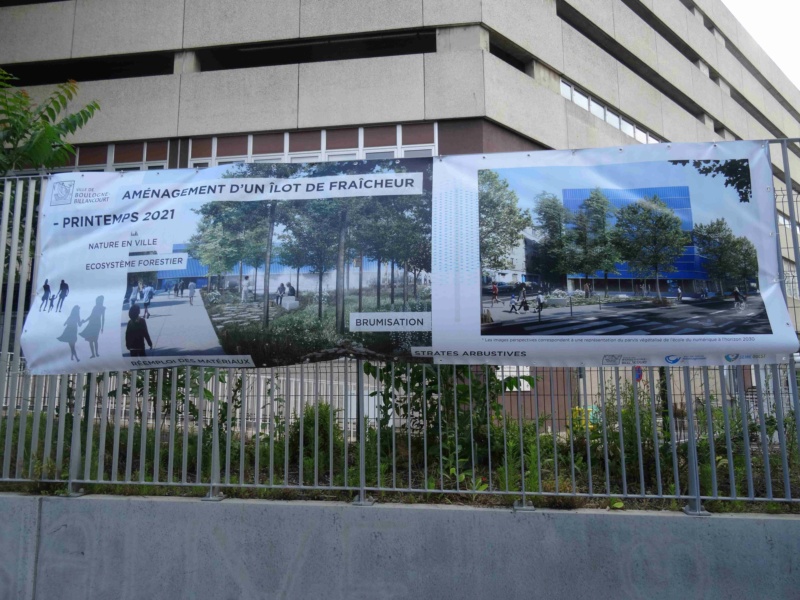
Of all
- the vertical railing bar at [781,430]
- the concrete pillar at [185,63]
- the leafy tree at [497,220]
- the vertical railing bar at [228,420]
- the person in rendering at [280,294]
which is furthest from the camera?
the concrete pillar at [185,63]

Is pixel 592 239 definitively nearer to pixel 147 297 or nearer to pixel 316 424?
pixel 316 424

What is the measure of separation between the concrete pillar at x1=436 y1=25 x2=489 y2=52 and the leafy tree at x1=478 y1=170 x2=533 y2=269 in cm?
973

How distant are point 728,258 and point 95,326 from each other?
4808 mm

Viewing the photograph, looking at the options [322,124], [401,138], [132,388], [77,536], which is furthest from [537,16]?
[77,536]

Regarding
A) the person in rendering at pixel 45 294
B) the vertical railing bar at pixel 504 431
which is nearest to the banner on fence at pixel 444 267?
the person in rendering at pixel 45 294

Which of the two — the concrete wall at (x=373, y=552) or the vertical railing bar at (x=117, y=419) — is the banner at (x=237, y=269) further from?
the concrete wall at (x=373, y=552)

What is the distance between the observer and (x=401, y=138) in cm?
1348

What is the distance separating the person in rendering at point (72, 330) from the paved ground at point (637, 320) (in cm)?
321

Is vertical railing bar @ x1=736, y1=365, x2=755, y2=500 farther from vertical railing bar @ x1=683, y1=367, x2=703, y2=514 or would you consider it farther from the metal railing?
vertical railing bar @ x1=683, y1=367, x2=703, y2=514

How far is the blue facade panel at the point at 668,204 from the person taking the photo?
174 inches

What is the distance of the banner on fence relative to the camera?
439 cm

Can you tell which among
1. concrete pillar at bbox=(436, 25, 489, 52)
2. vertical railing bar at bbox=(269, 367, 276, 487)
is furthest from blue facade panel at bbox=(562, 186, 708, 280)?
concrete pillar at bbox=(436, 25, 489, 52)

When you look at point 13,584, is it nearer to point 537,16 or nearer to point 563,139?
point 563,139

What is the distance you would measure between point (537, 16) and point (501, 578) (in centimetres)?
1403
